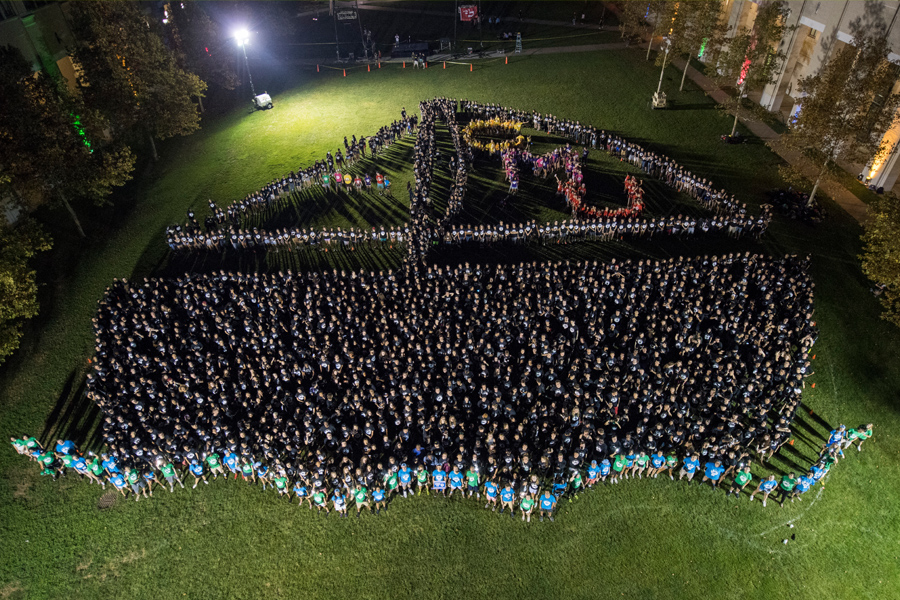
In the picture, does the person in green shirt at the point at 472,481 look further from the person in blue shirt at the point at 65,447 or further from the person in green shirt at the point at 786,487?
the person in blue shirt at the point at 65,447

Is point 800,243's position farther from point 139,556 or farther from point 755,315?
point 139,556

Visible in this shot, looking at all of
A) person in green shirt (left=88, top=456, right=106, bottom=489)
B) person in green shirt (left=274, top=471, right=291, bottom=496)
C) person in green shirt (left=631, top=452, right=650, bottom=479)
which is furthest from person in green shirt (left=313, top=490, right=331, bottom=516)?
person in green shirt (left=631, top=452, right=650, bottom=479)


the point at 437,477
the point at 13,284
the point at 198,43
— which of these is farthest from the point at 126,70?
the point at 437,477

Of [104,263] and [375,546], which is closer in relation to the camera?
[375,546]

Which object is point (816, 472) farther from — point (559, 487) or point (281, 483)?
point (281, 483)

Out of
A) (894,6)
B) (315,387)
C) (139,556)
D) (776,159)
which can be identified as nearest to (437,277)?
A: (315,387)
